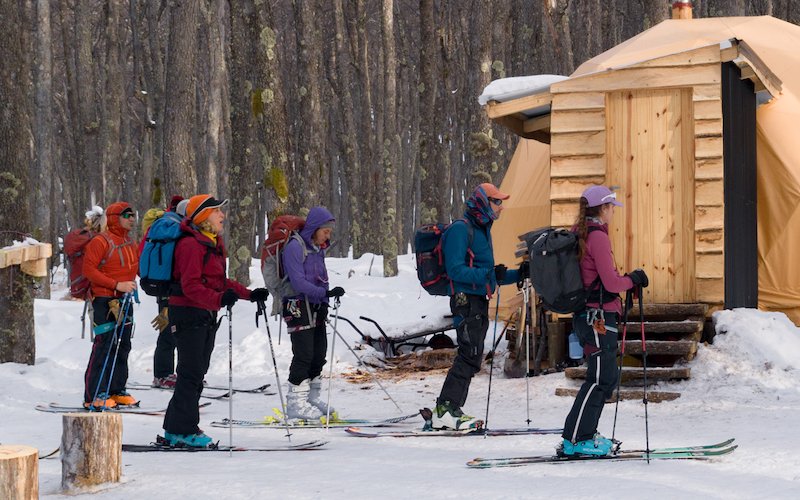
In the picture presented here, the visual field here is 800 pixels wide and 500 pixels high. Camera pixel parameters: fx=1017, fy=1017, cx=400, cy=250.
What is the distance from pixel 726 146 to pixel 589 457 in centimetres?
548

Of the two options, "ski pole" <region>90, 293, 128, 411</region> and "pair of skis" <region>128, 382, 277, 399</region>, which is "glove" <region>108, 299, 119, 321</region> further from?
"pair of skis" <region>128, 382, 277, 399</region>

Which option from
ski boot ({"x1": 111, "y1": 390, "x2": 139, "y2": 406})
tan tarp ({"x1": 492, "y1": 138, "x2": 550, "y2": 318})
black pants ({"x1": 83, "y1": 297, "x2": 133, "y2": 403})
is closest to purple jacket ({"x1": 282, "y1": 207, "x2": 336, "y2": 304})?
black pants ({"x1": 83, "y1": 297, "x2": 133, "y2": 403})

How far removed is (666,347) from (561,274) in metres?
4.01

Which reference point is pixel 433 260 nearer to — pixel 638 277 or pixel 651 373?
pixel 638 277

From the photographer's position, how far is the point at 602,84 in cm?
1101

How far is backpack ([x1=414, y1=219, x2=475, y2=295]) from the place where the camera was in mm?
7777

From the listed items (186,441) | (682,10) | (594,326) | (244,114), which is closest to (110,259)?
(186,441)

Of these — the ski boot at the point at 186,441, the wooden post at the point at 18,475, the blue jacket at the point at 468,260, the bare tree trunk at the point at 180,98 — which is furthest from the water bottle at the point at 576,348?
the bare tree trunk at the point at 180,98

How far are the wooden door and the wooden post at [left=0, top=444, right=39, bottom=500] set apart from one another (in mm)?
7061

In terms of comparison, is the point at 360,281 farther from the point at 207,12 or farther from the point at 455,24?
the point at 455,24

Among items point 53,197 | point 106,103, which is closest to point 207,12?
point 106,103

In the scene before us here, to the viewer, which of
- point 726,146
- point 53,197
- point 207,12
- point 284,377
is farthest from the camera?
point 53,197

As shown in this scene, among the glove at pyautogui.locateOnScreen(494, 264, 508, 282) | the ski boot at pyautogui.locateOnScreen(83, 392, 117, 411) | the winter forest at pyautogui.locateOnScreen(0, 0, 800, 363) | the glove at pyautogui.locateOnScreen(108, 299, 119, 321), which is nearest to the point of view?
the glove at pyautogui.locateOnScreen(494, 264, 508, 282)

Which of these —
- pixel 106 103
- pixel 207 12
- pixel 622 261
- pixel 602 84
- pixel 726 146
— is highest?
pixel 207 12
